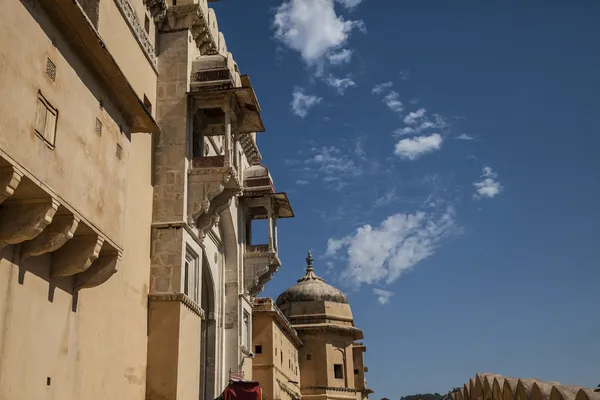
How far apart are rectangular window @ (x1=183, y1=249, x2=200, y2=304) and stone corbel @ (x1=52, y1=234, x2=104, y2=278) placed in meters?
5.23

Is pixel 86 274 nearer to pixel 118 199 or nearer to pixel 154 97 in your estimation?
pixel 118 199

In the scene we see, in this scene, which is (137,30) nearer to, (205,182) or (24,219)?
(205,182)

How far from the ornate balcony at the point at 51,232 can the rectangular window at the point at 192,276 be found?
15.3ft

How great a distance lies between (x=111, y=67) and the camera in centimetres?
941

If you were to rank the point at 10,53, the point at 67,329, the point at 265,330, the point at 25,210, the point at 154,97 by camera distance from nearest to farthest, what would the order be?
the point at 10,53 → the point at 25,210 → the point at 67,329 → the point at 154,97 → the point at 265,330

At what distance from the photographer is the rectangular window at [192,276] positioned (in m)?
14.2

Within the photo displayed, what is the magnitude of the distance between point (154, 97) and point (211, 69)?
134 cm

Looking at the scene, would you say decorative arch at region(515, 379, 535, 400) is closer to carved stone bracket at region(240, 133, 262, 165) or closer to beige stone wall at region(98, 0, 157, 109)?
beige stone wall at region(98, 0, 157, 109)

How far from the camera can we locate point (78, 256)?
29.1 feet

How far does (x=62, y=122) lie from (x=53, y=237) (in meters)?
1.35

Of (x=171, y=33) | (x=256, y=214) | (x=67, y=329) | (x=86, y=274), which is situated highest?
(x=171, y=33)

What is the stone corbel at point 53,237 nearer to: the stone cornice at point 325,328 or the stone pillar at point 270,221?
the stone pillar at point 270,221

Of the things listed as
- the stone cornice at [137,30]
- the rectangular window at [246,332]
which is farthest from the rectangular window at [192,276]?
the rectangular window at [246,332]

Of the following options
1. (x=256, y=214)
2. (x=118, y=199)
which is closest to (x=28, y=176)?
(x=118, y=199)
